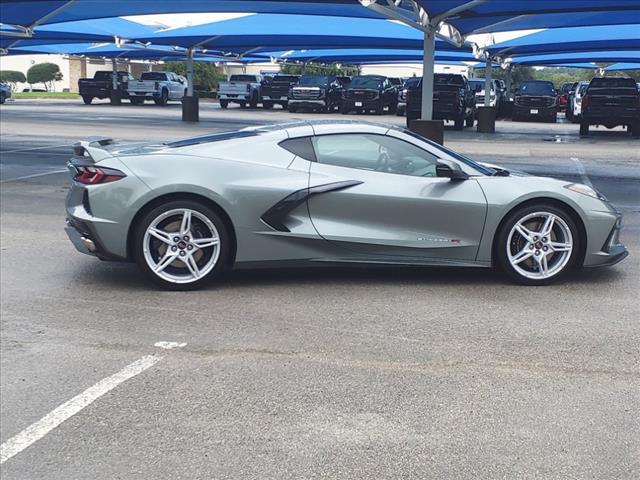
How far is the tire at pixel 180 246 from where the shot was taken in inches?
244

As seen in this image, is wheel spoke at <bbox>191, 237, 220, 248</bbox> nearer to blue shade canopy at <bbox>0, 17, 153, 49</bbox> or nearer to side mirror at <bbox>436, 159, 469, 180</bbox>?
side mirror at <bbox>436, 159, 469, 180</bbox>

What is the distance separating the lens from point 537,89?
33.5 meters

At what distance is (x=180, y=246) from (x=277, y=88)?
126ft

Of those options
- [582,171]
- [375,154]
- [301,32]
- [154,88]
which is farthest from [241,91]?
[375,154]

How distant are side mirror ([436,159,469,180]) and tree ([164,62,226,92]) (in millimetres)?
63553

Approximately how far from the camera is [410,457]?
354 centimetres

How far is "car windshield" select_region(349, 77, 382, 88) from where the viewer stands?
36.6 meters

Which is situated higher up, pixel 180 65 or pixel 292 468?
pixel 180 65

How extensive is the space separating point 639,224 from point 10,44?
3319cm

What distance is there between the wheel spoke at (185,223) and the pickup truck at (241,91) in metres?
39.0

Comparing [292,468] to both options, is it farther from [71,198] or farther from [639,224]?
[639,224]

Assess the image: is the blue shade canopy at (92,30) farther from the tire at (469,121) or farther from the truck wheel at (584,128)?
the truck wheel at (584,128)

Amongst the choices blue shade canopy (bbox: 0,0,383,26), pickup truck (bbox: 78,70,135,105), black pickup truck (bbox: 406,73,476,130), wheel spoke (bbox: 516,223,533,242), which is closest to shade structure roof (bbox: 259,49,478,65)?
black pickup truck (bbox: 406,73,476,130)

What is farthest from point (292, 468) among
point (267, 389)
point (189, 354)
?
point (189, 354)
